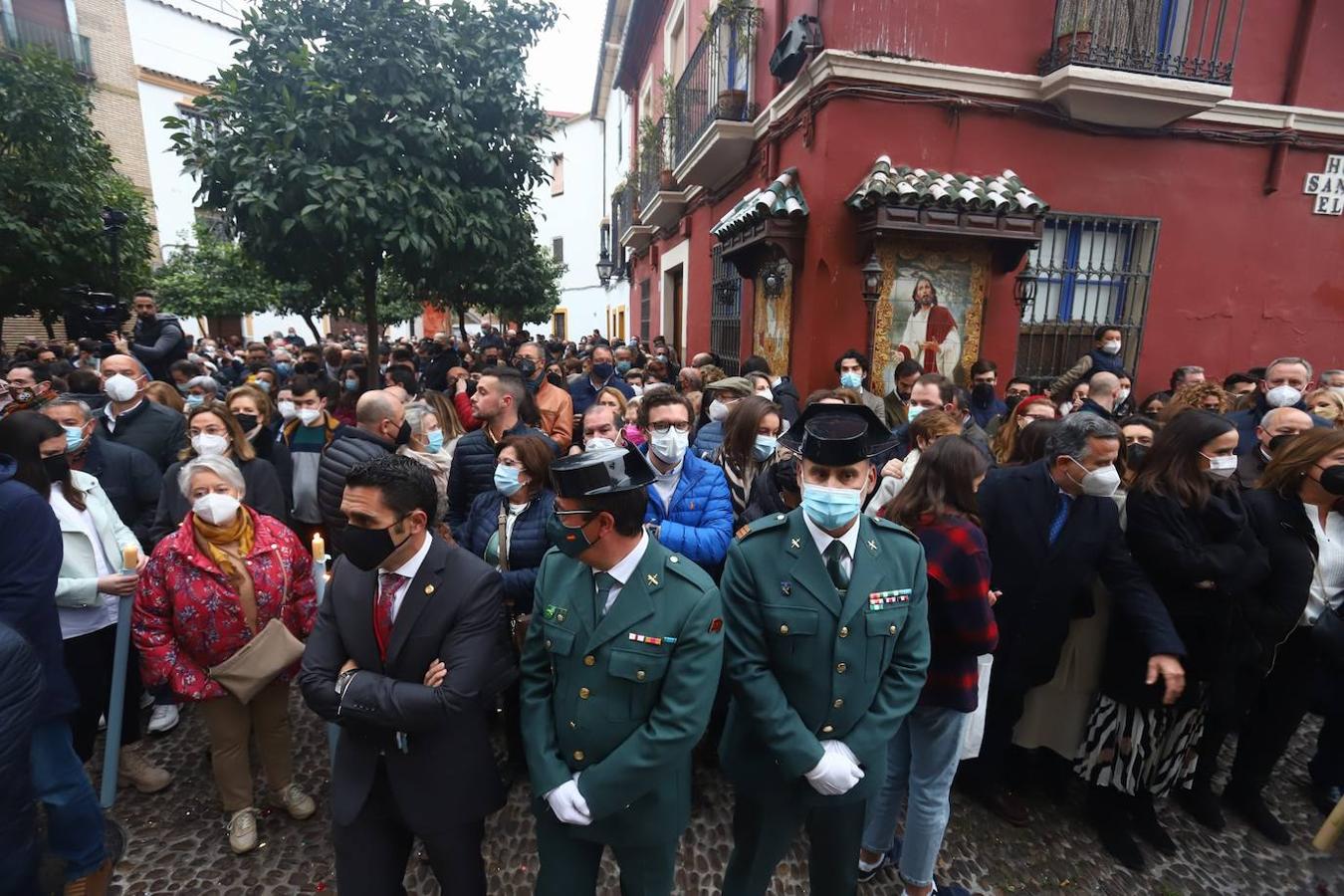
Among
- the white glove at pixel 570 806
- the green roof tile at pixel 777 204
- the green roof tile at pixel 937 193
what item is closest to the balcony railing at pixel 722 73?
the green roof tile at pixel 777 204

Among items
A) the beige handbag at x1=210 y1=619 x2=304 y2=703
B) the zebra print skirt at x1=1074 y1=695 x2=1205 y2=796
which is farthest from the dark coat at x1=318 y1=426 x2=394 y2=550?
the zebra print skirt at x1=1074 y1=695 x2=1205 y2=796

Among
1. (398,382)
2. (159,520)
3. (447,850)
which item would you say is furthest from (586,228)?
(447,850)

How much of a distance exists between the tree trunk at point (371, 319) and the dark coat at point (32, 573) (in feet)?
14.5

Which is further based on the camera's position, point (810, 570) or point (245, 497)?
point (245, 497)

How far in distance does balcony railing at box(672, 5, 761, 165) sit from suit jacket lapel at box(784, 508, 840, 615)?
7746 millimetres

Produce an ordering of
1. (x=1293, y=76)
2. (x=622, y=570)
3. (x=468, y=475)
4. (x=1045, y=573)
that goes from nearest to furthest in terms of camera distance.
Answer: (x=622, y=570), (x=1045, y=573), (x=468, y=475), (x=1293, y=76)

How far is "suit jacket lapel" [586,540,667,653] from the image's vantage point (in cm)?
189

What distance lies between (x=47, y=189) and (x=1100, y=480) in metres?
12.2

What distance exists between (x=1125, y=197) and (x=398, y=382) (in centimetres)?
843

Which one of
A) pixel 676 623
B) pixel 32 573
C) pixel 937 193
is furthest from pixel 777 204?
pixel 32 573

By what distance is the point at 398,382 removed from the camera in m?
6.57

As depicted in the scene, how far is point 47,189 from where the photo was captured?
8.43m

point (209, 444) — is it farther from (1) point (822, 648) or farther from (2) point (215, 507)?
(1) point (822, 648)

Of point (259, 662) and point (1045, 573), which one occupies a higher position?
point (1045, 573)
